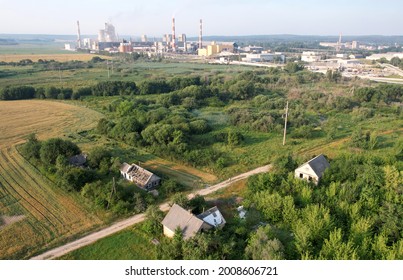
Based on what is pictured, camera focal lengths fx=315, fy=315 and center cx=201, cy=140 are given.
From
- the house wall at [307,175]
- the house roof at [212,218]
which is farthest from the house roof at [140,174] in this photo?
the house wall at [307,175]

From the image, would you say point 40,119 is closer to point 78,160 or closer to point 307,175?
point 78,160

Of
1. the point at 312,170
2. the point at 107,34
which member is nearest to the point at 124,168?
the point at 312,170

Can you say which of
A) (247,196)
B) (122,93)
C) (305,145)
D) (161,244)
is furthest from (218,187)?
(122,93)

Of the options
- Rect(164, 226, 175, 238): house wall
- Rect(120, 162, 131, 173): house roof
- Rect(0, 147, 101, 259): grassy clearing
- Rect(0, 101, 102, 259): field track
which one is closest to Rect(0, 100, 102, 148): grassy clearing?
Rect(0, 101, 102, 259): field track

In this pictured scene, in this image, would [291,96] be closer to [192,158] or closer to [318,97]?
[318,97]

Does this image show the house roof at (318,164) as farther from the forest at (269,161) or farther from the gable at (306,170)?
the forest at (269,161)

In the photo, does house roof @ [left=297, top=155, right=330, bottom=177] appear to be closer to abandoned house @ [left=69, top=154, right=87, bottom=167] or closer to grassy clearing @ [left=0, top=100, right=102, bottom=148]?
abandoned house @ [left=69, top=154, right=87, bottom=167]
